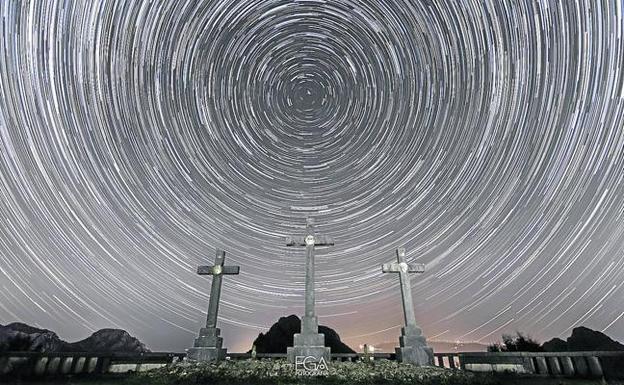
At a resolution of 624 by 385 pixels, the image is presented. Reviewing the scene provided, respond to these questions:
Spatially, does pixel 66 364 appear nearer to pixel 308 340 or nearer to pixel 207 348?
pixel 207 348

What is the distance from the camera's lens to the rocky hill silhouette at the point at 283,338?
20083 millimetres

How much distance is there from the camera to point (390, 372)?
8.27 meters

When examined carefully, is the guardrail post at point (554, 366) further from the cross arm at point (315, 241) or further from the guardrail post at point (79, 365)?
the guardrail post at point (79, 365)

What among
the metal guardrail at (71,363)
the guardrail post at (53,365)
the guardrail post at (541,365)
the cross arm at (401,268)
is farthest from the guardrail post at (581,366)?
the guardrail post at (53,365)

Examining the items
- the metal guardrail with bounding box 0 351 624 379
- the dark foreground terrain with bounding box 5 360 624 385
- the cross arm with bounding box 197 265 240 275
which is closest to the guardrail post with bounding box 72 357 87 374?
the metal guardrail with bounding box 0 351 624 379

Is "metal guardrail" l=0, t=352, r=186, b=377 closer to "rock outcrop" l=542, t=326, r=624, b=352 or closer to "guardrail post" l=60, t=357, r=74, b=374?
"guardrail post" l=60, t=357, r=74, b=374

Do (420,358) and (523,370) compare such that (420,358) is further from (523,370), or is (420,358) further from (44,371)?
(44,371)

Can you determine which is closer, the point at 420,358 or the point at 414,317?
the point at 420,358

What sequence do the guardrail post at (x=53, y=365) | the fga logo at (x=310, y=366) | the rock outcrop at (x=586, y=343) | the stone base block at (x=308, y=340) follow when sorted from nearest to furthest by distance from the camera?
the fga logo at (x=310, y=366)
the guardrail post at (x=53, y=365)
the stone base block at (x=308, y=340)
the rock outcrop at (x=586, y=343)

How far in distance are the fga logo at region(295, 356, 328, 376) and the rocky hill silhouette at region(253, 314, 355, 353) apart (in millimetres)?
11074

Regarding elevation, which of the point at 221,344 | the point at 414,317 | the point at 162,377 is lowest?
the point at 162,377

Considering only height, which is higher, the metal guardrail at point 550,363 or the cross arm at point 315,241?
the cross arm at point 315,241

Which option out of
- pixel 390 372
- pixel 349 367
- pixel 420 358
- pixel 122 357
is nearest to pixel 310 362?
pixel 349 367

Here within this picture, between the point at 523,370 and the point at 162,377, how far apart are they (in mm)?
9679
